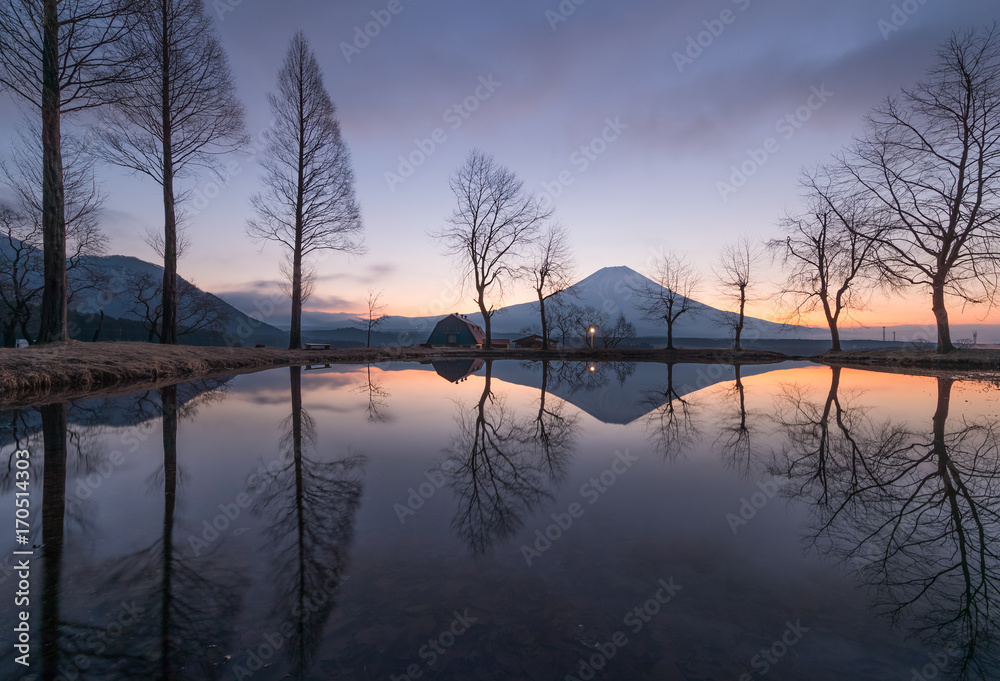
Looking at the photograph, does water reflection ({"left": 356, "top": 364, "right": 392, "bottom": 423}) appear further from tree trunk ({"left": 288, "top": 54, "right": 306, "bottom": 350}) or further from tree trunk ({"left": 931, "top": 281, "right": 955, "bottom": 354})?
tree trunk ({"left": 931, "top": 281, "right": 955, "bottom": 354})

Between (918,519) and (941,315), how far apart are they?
2260cm

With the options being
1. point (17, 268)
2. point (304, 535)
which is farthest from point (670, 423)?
point (17, 268)

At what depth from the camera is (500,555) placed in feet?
8.67

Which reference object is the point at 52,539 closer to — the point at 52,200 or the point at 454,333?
the point at 52,200

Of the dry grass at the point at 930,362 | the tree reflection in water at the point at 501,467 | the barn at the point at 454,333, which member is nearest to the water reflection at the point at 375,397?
the tree reflection in water at the point at 501,467

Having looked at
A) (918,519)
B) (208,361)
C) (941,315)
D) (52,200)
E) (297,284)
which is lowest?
(918,519)

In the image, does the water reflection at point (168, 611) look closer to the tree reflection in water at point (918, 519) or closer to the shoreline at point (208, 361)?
the tree reflection in water at point (918, 519)

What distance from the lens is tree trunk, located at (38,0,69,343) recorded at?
1122 centimetres

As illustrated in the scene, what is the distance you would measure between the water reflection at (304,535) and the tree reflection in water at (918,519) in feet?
8.99

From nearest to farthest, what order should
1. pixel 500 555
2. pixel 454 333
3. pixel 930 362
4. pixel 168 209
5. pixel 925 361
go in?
pixel 500 555 → pixel 168 209 → pixel 930 362 → pixel 925 361 → pixel 454 333

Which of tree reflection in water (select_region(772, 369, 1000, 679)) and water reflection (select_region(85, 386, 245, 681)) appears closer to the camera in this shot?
water reflection (select_region(85, 386, 245, 681))

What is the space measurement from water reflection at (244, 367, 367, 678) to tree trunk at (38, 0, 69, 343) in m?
11.4

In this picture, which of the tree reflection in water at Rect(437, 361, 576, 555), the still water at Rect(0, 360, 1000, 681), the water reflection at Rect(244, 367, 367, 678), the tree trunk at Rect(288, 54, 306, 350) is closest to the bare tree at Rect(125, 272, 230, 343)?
the tree trunk at Rect(288, 54, 306, 350)

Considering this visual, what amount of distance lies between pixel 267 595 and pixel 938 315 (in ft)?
87.5
